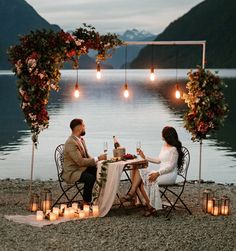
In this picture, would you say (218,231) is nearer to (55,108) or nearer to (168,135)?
(168,135)

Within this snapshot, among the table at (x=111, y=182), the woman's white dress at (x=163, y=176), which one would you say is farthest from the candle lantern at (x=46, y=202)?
the woman's white dress at (x=163, y=176)

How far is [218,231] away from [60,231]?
2.19 metres

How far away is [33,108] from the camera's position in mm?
10609

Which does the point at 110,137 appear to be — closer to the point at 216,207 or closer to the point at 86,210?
the point at 216,207

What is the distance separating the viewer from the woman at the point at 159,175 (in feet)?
32.4

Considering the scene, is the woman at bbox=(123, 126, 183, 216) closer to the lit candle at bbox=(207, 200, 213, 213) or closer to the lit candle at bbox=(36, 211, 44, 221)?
the lit candle at bbox=(207, 200, 213, 213)

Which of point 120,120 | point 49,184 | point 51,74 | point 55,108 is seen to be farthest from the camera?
point 55,108

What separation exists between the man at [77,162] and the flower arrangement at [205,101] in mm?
1779

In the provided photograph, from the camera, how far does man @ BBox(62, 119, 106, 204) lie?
10250 millimetres

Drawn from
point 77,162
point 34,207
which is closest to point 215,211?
point 77,162

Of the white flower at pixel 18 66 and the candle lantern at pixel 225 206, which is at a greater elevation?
the white flower at pixel 18 66

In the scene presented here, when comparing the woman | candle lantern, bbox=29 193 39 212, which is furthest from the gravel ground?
the woman

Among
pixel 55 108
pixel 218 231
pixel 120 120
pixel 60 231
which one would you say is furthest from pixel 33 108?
pixel 55 108

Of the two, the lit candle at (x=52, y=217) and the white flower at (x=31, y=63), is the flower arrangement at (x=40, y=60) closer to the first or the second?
the white flower at (x=31, y=63)
